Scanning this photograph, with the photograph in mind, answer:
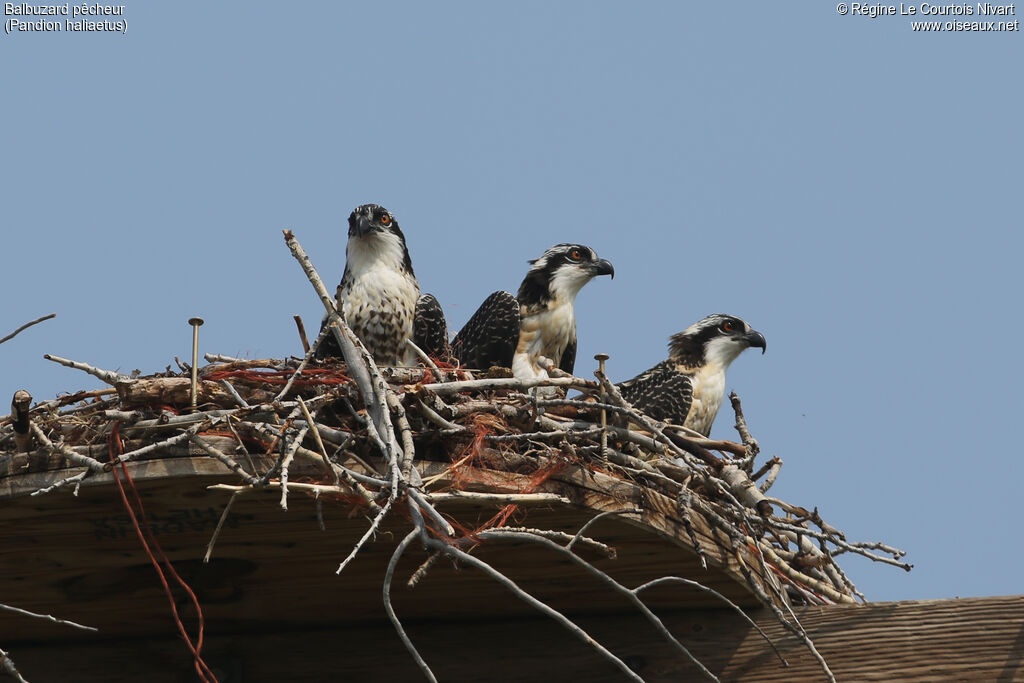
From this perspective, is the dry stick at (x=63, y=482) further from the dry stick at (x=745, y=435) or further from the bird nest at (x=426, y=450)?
the dry stick at (x=745, y=435)

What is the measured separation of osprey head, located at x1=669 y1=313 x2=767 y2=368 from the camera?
8398 mm

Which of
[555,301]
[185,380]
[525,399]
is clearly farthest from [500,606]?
[555,301]

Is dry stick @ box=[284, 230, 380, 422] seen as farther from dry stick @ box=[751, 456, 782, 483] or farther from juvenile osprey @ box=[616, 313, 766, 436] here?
juvenile osprey @ box=[616, 313, 766, 436]

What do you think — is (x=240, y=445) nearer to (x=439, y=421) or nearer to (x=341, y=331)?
(x=341, y=331)

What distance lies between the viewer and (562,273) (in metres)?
7.81

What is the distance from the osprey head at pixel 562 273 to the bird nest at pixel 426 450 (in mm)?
2925

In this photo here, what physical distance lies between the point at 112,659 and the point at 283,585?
873 millimetres

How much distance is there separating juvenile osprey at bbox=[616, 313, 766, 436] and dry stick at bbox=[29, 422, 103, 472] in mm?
4483

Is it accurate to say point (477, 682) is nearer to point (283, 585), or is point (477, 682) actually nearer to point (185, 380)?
point (283, 585)

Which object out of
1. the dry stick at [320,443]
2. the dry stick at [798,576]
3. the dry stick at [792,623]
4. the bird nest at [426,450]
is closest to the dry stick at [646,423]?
the bird nest at [426,450]

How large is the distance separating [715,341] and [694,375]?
363 mm

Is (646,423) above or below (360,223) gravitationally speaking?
below

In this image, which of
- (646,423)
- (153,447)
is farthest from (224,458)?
(646,423)

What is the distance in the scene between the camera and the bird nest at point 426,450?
3.40 metres
